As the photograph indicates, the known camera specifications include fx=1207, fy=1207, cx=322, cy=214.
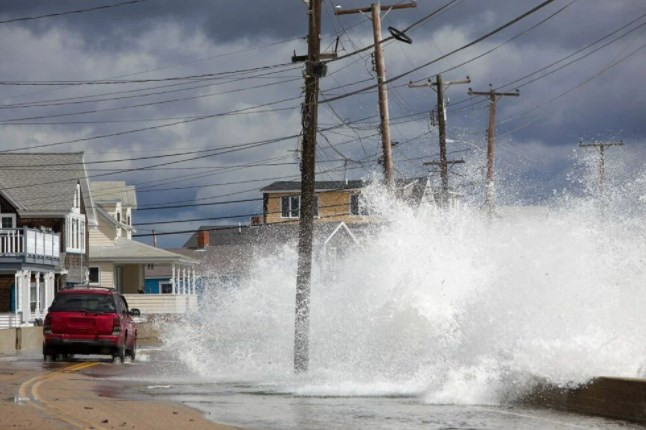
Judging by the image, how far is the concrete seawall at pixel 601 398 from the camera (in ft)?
51.1

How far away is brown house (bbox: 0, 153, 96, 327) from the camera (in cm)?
5594

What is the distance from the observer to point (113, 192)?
257 ft

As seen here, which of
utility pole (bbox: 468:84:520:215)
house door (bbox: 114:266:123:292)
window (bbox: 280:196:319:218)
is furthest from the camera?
window (bbox: 280:196:319:218)

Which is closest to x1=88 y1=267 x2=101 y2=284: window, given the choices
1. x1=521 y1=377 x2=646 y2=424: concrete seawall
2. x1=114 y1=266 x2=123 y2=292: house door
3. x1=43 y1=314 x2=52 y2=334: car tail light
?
x1=114 y1=266 x2=123 y2=292: house door

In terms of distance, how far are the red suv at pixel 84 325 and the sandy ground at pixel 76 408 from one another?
5.08m

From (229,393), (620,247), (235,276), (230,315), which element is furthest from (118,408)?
(235,276)

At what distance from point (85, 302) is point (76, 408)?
1370 cm

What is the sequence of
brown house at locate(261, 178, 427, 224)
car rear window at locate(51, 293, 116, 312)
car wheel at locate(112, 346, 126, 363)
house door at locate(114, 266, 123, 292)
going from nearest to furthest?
car rear window at locate(51, 293, 116, 312)
car wheel at locate(112, 346, 126, 363)
house door at locate(114, 266, 123, 292)
brown house at locate(261, 178, 427, 224)

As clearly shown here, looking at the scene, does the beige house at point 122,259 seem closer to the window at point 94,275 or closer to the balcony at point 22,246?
the window at point 94,275

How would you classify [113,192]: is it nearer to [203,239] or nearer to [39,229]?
Result: [203,239]

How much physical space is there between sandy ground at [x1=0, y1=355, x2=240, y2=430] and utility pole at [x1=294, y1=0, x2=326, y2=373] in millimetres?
4349

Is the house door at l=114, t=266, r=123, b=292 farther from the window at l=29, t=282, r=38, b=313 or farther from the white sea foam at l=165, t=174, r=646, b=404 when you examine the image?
the white sea foam at l=165, t=174, r=646, b=404

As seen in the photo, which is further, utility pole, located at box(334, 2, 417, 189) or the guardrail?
the guardrail

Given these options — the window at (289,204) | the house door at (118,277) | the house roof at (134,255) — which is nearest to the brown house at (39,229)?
the house roof at (134,255)
